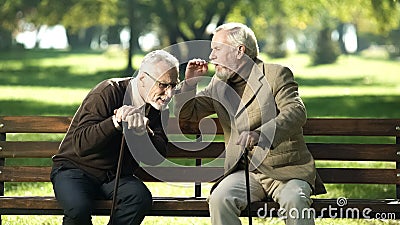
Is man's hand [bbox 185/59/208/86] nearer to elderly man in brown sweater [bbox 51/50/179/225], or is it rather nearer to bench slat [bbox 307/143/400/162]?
elderly man in brown sweater [bbox 51/50/179/225]

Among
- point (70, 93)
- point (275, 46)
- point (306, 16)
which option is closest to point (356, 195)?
point (70, 93)

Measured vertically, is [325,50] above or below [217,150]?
below

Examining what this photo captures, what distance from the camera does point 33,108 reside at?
22625mm

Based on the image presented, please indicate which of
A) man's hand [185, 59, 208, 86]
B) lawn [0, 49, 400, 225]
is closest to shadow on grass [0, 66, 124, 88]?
lawn [0, 49, 400, 225]

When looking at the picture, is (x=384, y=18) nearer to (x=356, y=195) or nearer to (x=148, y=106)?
(x=356, y=195)

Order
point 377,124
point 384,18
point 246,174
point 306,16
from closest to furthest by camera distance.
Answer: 1. point 246,174
2. point 377,124
3. point 384,18
4. point 306,16

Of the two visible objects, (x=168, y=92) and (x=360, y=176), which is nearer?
(x=168, y=92)

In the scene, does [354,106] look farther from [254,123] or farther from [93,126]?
[93,126]

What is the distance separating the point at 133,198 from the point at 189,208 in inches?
14.5

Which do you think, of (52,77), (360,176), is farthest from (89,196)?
(52,77)

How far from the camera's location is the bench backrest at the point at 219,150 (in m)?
5.87

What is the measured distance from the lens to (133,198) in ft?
17.2

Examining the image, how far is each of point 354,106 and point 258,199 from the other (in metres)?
19.1

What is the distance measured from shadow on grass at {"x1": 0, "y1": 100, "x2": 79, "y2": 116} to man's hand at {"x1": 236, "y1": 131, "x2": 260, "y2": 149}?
15.7m
